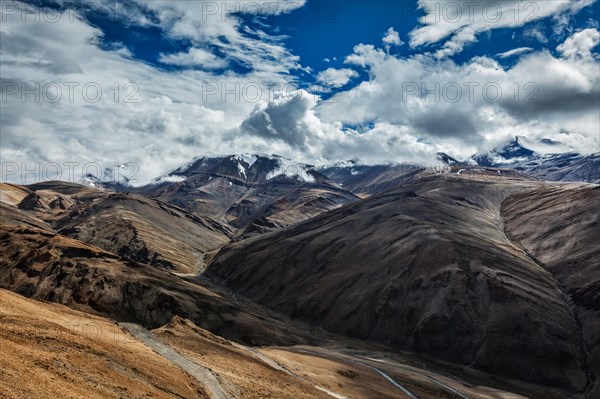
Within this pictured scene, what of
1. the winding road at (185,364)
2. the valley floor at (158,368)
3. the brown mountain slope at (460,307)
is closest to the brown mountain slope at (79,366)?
the valley floor at (158,368)

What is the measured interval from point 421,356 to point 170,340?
310ft

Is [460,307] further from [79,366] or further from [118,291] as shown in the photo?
[79,366]

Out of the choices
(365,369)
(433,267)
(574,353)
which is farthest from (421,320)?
(365,369)

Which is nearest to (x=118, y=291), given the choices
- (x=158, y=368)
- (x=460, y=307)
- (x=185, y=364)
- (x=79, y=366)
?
(x=185, y=364)

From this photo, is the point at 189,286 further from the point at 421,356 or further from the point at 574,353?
the point at 574,353

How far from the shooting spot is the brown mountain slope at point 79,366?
3644 cm

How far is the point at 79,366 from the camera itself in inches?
1713

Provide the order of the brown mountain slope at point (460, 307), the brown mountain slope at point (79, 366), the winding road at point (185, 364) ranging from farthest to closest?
1. the brown mountain slope at point (460, 307)
2. the winding road at point (185, 364)
3. the brown mountain slope at point (79, 366)

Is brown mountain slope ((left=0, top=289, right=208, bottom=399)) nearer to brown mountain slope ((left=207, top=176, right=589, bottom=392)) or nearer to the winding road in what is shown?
the winding road

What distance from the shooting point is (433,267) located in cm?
17525

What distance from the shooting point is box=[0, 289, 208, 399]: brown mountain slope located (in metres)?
36.4

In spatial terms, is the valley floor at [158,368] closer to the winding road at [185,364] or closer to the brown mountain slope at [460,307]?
the winding road at [185,364]

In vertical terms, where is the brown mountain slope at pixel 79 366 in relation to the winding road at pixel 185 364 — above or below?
above

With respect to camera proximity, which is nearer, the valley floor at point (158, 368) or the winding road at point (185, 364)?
the valley floor at point (158, 368)
